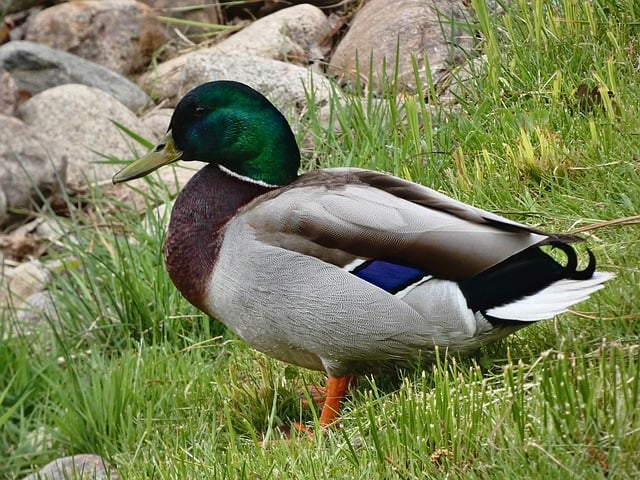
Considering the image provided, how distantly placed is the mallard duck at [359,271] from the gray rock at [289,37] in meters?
3.93

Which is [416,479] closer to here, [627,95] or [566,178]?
[566,178]

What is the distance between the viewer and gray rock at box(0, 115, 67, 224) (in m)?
7.49

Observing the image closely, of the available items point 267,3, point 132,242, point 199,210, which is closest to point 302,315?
point 199,210

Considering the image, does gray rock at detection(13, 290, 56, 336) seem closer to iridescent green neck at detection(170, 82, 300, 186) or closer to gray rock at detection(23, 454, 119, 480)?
gray rock at detection(23, 454, 119, 480)

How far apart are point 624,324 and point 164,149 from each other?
179cm

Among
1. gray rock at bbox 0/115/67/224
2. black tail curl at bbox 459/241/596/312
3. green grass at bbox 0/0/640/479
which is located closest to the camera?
green grass at bbox 0/0/640/479

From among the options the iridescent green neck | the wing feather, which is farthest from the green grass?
the iridescent green neck

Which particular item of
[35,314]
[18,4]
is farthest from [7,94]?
[35,314]

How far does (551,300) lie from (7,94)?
5919mm

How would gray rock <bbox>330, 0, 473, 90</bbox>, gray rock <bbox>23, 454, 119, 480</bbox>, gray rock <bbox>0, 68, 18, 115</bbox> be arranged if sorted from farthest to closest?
gray rock <bbox>0, 68, 18, 115</bbox> → gray rock <bbox>330, 0, 473, 90</bbox> → gray rock <bbox>23, 454, 119, 480</bbox>

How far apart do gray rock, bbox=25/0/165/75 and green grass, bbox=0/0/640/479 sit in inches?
127

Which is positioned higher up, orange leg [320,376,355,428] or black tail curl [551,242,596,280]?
black tail curl [551,242,596,280]

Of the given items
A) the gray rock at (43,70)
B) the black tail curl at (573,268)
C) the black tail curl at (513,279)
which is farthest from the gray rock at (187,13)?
the black tail curl at (573,268)

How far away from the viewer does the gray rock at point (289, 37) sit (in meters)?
7.62
